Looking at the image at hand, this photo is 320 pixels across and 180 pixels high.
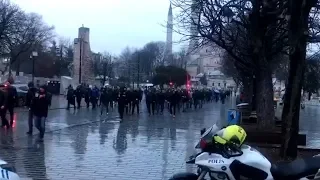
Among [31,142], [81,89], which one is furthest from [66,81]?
[31,142]

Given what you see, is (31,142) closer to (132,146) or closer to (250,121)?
(132,146)

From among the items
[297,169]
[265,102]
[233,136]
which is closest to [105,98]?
[265,102]

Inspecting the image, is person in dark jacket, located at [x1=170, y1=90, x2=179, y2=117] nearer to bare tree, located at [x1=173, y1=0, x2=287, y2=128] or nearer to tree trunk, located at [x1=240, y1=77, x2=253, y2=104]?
tree trunk, located at [x1=240, y1=77, x2=253, y2=104]

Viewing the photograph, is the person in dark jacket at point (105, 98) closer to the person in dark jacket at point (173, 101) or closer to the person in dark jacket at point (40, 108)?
the person in dark jacket at point (173, 101)

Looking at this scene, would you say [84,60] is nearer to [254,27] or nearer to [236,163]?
[254,27]

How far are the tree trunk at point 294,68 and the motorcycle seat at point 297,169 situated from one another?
18.6 ft

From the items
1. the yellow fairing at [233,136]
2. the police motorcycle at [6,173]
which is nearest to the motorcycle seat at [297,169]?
the yellow fairing at [233,136]

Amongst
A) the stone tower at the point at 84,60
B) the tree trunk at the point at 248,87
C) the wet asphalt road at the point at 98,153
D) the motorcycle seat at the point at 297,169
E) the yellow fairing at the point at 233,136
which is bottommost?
the wet asphalt road at the point at 98,153

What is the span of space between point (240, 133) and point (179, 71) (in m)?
79.8

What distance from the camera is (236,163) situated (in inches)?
266

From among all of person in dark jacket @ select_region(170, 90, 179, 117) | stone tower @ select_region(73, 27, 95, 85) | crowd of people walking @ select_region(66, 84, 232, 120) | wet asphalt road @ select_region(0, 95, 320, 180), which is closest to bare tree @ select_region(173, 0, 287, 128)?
wet asphalt road @ select_region(0, 95, 320, 180)

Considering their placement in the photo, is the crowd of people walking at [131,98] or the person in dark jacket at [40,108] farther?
the crowd of people walking at [131,98]

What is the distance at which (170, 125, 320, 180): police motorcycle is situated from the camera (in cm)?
666

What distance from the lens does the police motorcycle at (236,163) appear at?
6656mm
